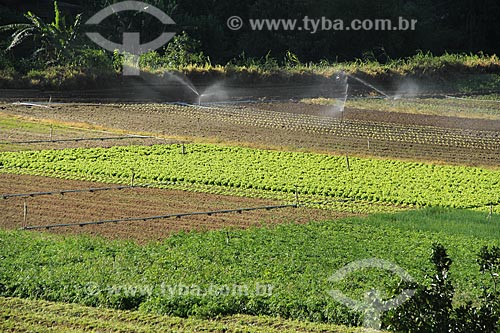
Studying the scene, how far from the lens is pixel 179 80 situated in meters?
54.2

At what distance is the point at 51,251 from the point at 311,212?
10.0 m

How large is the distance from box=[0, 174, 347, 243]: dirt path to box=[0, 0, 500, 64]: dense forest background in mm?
31279

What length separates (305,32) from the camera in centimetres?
6912

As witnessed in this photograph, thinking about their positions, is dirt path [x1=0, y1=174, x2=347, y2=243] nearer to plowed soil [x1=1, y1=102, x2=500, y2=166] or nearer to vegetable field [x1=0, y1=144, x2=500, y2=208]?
vegetable field [x1=0, y1=144, x2=500, y2=208]

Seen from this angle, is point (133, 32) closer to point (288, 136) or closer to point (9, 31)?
point (9, 31)

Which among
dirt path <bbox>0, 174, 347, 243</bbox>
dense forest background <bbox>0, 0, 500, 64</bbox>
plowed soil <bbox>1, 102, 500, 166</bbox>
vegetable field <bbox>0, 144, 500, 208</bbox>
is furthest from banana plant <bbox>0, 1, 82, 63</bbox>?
dirt path <bbox>0, 174, 347, 243</bbox>

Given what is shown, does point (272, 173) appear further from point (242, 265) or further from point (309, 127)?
point (242, 265)

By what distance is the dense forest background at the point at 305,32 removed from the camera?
65375 mm

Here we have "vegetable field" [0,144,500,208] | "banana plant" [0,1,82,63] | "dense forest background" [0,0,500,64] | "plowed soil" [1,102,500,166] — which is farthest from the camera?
"dense forest background" [0,0,500,64]

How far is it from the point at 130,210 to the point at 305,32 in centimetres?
3886

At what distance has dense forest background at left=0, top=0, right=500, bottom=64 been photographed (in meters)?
65.4

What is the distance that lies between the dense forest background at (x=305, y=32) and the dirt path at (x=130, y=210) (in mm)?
31279

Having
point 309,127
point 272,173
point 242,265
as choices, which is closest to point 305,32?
point 309,127

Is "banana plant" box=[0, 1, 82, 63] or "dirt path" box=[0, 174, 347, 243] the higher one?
"banana plant" box=[0, 1, 82, 63]
